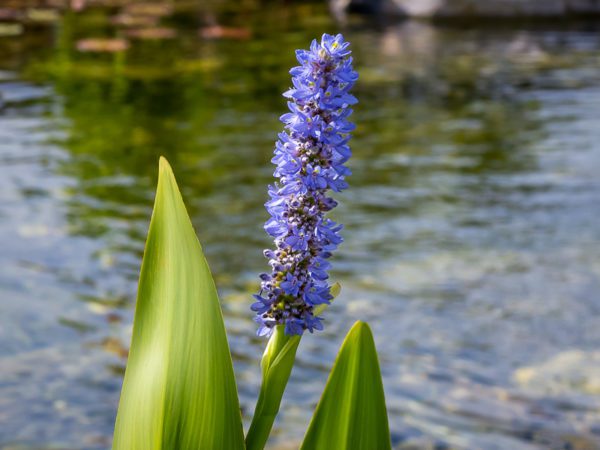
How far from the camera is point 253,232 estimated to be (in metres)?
5.67

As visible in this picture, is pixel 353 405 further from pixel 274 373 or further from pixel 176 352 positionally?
pixel 176 352

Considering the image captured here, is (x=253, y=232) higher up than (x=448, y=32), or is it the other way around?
(x=448, y=32)

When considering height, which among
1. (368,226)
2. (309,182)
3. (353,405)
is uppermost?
(368,226)

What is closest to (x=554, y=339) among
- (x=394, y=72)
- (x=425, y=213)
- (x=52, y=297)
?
(x=425, y=213)

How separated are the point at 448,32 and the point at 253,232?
7.41m

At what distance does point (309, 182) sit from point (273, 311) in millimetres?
187

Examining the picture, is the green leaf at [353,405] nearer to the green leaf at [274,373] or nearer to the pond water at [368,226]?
the green leaf at [274,373]

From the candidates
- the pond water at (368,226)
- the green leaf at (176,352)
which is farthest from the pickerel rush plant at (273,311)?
the pond water at (368,226)

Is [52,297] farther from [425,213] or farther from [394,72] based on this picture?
[394,72]

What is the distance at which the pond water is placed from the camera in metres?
3.87

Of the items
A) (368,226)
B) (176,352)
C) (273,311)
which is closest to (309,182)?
(273,311)

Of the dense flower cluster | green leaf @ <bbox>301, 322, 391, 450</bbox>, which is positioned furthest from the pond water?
the dense flower cluster

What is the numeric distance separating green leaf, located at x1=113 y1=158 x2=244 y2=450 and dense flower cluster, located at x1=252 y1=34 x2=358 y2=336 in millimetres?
81

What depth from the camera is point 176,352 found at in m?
1.36
